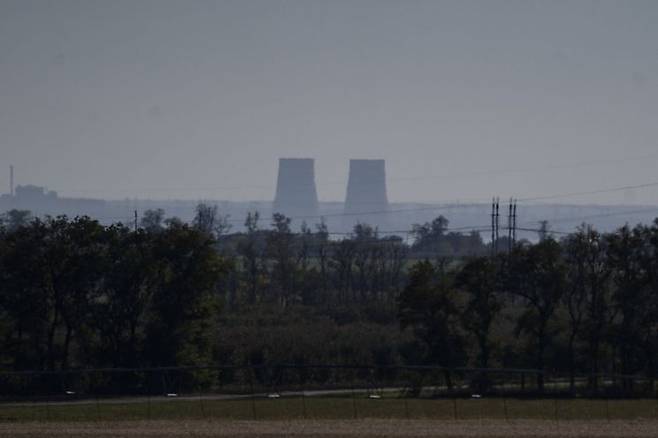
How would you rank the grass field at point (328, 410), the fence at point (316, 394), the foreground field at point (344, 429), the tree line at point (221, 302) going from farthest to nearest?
1. the tree line at point (221, 302)
2. the fence at point (316, 394)
3. the grass field at point (328, 410)
4. the foreground field at point (344, 429)


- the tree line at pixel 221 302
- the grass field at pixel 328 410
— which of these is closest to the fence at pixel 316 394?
the grass field at pixel 328 410

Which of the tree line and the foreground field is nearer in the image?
the foreground field

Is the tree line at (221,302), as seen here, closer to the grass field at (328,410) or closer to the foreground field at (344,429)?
the grass field at (328,410)

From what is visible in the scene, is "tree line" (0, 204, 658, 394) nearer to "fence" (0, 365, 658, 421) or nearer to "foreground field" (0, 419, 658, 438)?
"fence" (0, 365, 658, 421)

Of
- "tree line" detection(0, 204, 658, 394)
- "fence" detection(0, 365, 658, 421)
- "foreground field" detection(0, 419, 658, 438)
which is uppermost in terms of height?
"tree line" detection(0, 204, 658, 394)

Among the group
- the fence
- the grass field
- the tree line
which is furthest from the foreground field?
the tree line

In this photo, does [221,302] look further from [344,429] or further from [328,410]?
[344,429]

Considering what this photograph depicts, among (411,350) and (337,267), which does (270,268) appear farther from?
(411,350)
